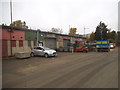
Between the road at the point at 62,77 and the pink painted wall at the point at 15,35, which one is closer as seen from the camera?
the road at the point at 62,77

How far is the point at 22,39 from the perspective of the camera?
1945cm

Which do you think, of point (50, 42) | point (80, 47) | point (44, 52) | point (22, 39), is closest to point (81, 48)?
point (80, 47)

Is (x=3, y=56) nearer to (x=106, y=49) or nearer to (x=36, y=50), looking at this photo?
(x=36, y=50)

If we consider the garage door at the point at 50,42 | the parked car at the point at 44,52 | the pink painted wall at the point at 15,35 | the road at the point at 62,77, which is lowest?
the road at the point at 62,77

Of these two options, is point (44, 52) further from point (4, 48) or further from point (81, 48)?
point (81, 48)

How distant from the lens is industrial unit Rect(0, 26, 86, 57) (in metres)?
16.3

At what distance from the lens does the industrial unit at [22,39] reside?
16297mm

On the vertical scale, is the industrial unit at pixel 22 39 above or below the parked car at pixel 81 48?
above

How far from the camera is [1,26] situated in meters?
15.8

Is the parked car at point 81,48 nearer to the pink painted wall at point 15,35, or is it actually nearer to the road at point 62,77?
the pink painted wall at point 15,35

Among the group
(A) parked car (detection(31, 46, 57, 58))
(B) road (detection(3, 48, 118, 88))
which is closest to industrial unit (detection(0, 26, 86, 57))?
(A) parked car (detection(31, 46, 57, 58))

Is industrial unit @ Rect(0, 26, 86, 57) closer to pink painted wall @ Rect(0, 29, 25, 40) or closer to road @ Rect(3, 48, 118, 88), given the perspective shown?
pink painted wall @ Rect(0, 29, 25, 40)

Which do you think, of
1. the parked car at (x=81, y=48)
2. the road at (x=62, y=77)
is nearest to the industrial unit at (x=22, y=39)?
the parked car at (x=81, y=48)

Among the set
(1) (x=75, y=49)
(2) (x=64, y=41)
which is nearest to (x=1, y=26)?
(1) (x=75, y=49)
